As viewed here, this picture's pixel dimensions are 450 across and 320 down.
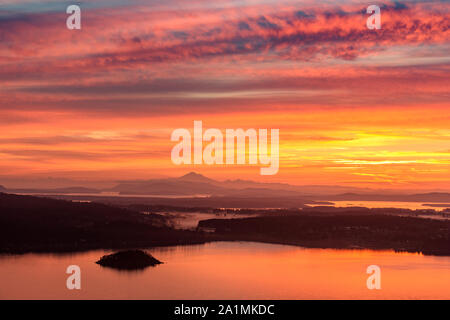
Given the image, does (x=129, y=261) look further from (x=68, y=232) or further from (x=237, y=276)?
(x=68, y=232)

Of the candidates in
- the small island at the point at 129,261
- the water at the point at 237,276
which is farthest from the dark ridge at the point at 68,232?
the small island at the point at 129,261

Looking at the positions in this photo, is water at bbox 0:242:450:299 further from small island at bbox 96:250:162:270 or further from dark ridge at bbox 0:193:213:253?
dark ridge at bbox 0:193:213:253

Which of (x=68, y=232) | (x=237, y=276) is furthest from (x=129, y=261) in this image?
(x=68, y=232)

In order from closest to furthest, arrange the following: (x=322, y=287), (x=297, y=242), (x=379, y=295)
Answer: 1. (x=379, y=295)
2. (x=322, y=287)
3. (x=297, y=242)

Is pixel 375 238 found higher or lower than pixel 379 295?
higher

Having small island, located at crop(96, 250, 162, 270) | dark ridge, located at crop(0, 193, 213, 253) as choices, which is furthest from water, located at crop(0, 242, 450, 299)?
dark ridge, located at crop(0, 193, 213, 253)

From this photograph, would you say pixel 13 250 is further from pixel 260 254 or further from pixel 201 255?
pixel 260 254
